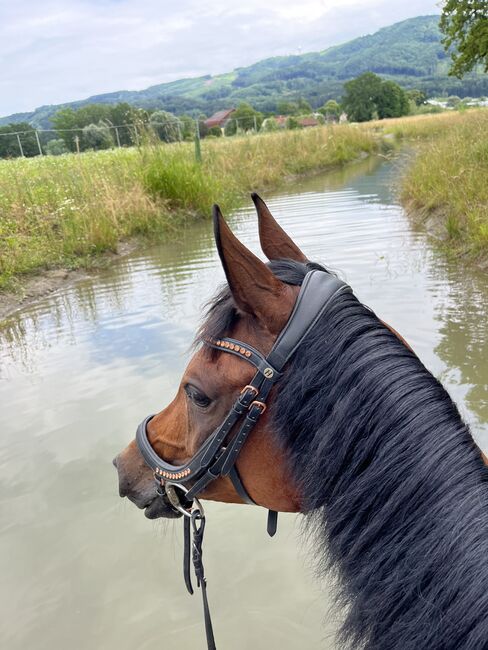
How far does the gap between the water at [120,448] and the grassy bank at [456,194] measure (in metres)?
0.42

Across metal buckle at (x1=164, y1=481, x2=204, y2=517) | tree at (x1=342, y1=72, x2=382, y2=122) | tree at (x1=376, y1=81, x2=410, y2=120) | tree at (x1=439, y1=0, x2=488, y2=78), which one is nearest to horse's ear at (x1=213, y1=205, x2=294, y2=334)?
metal buckle at (x1=164, y1=481, x2=204, y2=517)

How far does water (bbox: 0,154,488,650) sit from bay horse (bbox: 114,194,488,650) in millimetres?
542

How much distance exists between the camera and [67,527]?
3.15m

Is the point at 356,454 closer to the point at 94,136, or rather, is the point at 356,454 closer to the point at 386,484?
the point at 386,484

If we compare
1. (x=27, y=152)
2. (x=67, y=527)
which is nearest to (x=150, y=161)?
(x=67, y=527)

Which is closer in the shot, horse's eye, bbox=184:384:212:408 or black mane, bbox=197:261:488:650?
black mane, bbox=197:261:488:650

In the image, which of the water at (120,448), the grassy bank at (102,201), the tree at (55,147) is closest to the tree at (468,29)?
the grassy bank at (102,201)

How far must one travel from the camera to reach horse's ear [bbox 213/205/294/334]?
3.95 ft

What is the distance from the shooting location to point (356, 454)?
3.78ft

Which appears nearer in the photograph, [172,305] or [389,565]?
[389,565]

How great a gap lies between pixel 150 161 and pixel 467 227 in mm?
6783

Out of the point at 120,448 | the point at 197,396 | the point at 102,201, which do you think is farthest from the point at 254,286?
the point at 102,201

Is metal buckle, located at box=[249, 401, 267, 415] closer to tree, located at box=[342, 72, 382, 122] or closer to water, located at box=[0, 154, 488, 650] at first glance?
water, located at box=[0, 154, 488, 650]

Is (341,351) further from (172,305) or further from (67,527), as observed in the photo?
(172,305)
